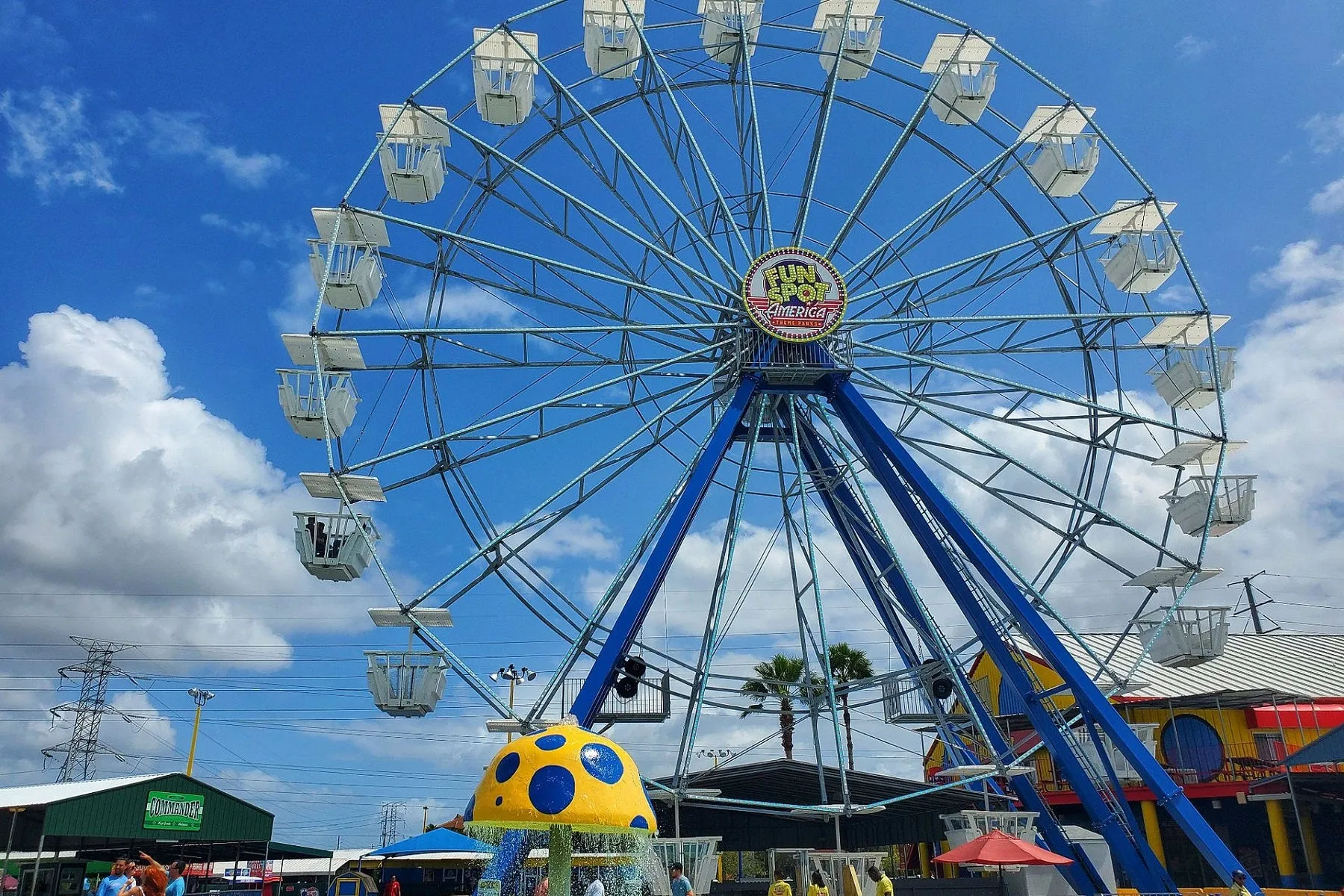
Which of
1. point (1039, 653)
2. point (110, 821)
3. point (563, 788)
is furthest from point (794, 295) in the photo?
point (110, 821)

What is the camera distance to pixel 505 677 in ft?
124

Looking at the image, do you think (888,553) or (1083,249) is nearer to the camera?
(888,553)

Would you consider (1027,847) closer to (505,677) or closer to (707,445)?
(707,445)

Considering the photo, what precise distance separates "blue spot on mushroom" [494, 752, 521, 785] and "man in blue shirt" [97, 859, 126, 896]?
4780 millimetres

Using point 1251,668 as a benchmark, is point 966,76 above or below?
above

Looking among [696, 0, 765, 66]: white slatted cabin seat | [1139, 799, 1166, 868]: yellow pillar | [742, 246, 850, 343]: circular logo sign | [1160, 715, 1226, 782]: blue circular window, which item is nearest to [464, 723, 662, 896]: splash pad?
[742, 246, 850, 343]: circular logo sign

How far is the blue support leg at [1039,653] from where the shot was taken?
16.2 metres

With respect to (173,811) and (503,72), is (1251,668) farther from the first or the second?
(173,811)

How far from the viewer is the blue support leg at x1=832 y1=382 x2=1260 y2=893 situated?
16.2m

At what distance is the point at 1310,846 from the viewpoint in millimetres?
26188

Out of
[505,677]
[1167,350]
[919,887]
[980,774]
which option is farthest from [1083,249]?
[505,677]

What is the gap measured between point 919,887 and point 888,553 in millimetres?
5805

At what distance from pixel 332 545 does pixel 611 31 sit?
35.4ft

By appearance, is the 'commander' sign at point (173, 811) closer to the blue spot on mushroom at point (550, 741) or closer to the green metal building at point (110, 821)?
the green metal building at point (110, 821)
